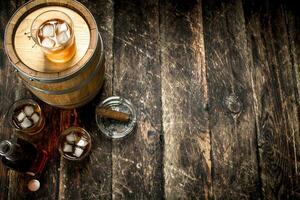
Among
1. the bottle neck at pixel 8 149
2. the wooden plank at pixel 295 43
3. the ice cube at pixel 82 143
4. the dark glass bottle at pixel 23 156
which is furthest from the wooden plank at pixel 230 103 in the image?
the bottle neck at pixel 8 149

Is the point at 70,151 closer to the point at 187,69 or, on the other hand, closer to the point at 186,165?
the point at 186,165

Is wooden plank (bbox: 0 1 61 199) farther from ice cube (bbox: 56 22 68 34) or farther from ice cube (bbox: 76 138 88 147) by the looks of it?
ice cube (bbox: 56 22 68 34)

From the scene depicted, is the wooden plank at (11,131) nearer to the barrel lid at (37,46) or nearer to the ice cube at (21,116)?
the ice cube at (21,116)

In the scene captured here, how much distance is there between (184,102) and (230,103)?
280 mm

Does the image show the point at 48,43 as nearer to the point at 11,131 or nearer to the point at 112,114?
the point at 112,114

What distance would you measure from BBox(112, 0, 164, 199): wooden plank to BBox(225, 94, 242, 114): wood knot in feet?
1.36

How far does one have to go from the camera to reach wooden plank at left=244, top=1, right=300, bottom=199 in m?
2.21

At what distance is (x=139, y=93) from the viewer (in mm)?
2244

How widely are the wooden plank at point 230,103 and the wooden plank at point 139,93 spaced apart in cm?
33

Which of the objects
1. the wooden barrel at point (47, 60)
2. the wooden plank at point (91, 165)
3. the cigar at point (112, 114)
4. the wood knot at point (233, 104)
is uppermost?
the wooden barrel at point (47, 60)

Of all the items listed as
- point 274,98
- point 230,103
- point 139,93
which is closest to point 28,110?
point 139,93

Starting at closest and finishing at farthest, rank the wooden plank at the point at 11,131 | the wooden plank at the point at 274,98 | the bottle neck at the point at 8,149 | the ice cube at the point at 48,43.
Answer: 1. the ice cube at the point at 48,43
2. the bottle neck at the point at 8,149
3. the wooden plank at the point at 11,131
4. the wooden plank at the point at 274,98

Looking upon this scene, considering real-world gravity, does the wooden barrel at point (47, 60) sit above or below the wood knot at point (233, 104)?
above

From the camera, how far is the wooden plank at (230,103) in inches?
85.7
